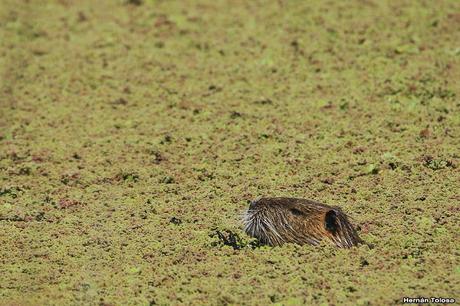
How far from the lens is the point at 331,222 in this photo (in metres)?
7.08

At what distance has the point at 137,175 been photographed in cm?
879

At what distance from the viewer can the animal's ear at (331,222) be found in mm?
7066

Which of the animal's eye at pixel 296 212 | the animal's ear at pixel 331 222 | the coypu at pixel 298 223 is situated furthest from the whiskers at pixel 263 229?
the animal's ear at pixel 331 222

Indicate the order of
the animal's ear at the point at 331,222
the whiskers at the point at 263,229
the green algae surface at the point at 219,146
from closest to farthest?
the green algae surface at the point at 219,146, the animal's ear at the point at 331,222, the whiskers at the point at 263,229

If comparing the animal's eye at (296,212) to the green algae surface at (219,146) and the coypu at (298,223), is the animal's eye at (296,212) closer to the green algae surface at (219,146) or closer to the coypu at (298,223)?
the coypu at (298,223)

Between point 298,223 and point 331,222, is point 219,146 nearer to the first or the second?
point 298,223

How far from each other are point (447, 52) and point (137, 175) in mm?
4662

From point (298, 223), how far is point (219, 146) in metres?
2.41

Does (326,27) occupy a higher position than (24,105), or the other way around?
(326,27)

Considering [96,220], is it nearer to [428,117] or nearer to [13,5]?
[428,117]

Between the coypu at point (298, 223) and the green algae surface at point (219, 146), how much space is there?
0.11m

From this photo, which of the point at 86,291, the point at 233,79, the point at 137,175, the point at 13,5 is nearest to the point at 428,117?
the point at 233,79

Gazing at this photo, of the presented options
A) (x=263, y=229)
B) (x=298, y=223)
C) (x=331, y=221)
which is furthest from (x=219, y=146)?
(x=331, y=221)

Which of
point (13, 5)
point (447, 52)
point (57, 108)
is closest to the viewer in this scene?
point (57, 108)
